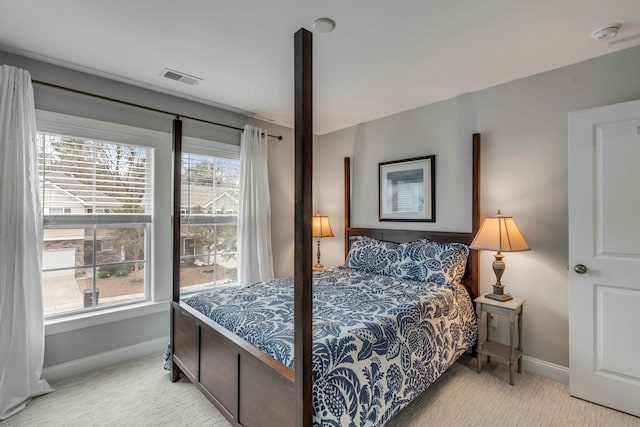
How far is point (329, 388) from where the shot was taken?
4.57 feet

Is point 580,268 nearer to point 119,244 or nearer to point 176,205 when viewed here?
point 176,205

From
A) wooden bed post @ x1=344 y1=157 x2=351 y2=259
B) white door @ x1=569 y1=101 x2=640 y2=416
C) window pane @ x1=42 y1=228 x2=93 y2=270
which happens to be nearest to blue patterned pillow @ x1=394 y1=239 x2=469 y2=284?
white door @ x1=569 y1=101 x2=640 y2=416

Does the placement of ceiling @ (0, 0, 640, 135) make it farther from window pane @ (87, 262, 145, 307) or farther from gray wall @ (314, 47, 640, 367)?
window pane @ (87, 262, 145, 307)

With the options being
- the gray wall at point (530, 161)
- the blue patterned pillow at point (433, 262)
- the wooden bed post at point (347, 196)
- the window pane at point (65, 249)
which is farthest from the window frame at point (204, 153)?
the gray wall at point (530, 161)

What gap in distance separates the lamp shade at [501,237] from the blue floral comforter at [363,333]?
0.48m

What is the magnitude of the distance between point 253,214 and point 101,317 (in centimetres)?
166

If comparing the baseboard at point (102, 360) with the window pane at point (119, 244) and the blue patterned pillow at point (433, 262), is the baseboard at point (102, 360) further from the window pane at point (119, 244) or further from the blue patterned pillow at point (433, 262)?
the blue patterned pillow at point (433, 262)

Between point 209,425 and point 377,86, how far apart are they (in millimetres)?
2953

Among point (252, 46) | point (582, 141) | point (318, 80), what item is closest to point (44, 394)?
point (252, 46)

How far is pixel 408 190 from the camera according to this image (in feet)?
11.2

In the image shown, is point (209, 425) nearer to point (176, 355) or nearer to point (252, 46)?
point (176, 355)

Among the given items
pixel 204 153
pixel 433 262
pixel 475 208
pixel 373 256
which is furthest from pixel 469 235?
pixel 204 153

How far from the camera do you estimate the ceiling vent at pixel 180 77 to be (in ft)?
8.34

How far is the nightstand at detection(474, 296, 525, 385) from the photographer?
7.78ft
